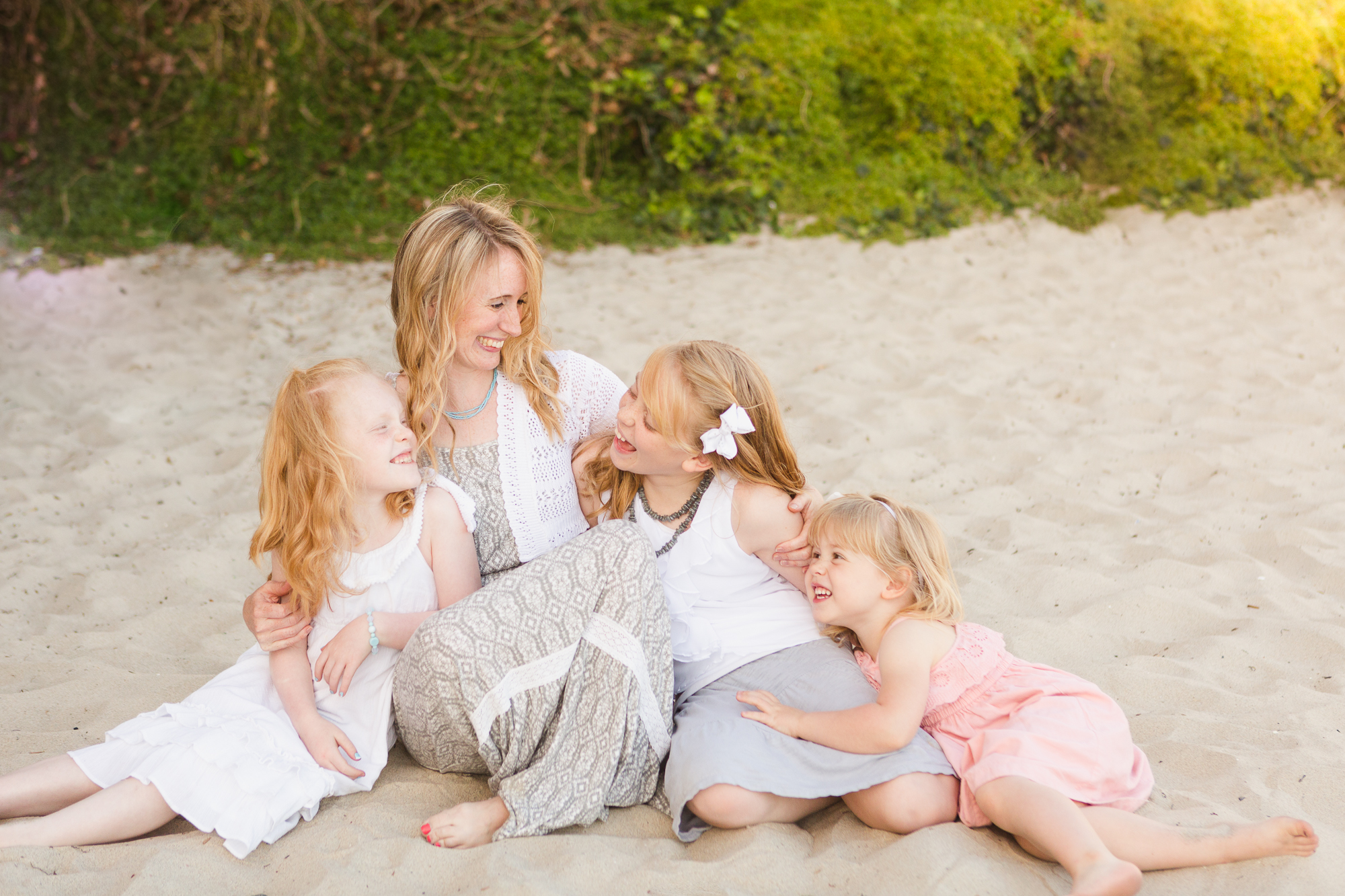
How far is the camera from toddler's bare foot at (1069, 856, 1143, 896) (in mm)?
1741

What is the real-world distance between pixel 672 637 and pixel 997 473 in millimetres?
1827

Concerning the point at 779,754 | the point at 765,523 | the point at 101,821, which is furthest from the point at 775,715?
the point at 101,821

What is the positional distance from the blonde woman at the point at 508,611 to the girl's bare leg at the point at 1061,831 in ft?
2.31

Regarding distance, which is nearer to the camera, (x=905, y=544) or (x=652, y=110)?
(x=905, y=544)

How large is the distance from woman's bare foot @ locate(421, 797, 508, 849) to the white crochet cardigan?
0.62 metres

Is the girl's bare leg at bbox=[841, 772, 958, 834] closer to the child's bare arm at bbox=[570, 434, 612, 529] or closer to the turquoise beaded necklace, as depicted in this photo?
the child's bare arm at bbox=[570, 434, 612, 529]

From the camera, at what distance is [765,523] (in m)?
2.43

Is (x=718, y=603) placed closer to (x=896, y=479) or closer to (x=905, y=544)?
(x=905, y=544)

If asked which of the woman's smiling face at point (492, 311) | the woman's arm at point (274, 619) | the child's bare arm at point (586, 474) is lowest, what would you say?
the woman's arm at point (274, 619)

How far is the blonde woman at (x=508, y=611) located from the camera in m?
2.11

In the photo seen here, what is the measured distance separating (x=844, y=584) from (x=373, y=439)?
1.09 m

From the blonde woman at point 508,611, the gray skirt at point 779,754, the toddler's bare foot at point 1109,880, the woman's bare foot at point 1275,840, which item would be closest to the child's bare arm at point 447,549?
the blonde woman at point 508,611

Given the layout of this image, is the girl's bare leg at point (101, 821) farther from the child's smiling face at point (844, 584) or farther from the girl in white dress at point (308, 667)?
the child's smiling face at point (844, 584)

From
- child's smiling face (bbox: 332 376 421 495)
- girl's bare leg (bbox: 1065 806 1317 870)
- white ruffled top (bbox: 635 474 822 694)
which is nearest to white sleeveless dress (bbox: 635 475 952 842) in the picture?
white ruffled top (bbox: 635 474 822 694)
